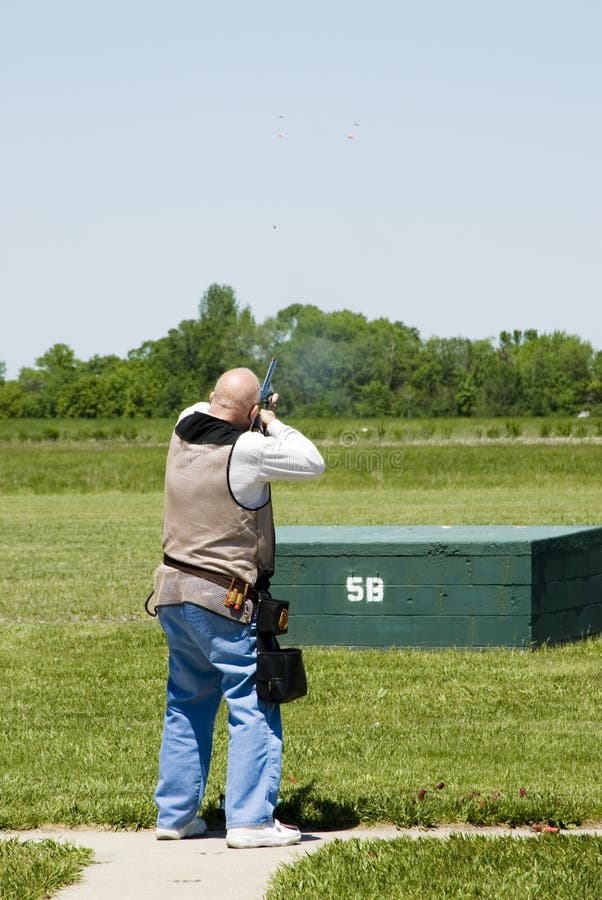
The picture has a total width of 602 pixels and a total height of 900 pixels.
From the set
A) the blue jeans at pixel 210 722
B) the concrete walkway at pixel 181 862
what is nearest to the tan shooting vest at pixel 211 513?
the blue jeans at pixel 210 722

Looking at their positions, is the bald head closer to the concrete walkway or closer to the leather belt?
the leather belt

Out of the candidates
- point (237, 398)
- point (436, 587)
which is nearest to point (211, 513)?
point (237, 398)

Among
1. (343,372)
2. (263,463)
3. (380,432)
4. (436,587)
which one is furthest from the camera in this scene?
(343,372)

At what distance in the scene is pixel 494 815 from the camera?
22.0 ft

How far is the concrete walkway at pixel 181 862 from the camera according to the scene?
540cm

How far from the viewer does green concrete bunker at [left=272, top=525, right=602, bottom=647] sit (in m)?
11.7

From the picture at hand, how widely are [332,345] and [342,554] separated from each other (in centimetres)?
11531

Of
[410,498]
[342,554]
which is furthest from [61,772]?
[410,498]

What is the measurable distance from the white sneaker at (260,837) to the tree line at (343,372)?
308 ft

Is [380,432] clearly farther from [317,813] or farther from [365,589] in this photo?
[317,813]

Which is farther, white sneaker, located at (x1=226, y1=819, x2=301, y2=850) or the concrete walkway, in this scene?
white sneaker, located at (x1=226, y1=819, x2=301, y2=850)

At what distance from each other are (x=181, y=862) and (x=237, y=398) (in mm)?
1937

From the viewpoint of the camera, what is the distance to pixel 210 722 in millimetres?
6488

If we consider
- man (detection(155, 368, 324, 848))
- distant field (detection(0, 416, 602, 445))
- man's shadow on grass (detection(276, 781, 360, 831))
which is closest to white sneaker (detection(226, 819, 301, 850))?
man (detection(155, 368, 324, 848))
